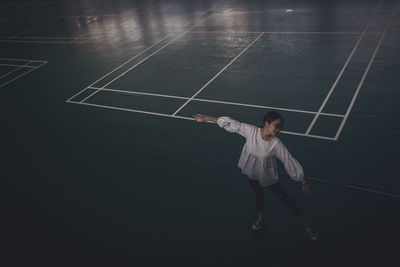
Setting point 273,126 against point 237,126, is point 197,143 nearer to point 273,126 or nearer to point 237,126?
point 237,126

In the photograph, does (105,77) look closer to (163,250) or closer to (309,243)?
(163,250)

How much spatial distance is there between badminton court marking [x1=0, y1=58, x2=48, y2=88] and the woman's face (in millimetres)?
10551

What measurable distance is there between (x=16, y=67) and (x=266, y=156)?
11773 mm

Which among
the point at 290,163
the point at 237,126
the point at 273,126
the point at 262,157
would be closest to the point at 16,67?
the point at 237,126

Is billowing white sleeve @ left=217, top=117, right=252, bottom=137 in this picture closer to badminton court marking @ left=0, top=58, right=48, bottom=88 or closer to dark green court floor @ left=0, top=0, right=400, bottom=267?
dark green court floor @ left=0, top=0, right=400, bottom=267

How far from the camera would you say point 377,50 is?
33.6ft

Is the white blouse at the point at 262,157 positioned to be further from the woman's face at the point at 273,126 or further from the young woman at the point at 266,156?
the woman's face at the point at 273,126

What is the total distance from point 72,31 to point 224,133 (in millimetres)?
12516

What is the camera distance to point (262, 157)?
13.7ft

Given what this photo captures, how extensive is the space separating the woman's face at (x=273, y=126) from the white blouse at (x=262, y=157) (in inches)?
6.0

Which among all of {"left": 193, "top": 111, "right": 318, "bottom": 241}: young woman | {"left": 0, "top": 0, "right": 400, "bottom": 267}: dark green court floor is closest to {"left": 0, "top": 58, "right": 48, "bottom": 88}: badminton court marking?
{"left": 0, "top": 0, "right": 400, "bottom": 267}: dark green court floor

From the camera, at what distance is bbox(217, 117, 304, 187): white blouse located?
4.06 meters

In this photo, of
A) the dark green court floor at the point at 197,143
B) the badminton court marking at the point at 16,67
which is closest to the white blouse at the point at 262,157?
the dark green court floor at the point at 197,143

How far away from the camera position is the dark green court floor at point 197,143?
5000 millimetres
